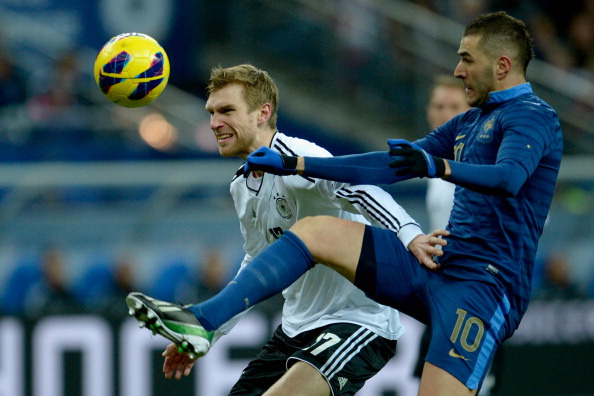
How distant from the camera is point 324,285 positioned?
197 inches

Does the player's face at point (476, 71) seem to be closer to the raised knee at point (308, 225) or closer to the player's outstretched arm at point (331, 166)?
the player's outstretched arm at point (331, 166)

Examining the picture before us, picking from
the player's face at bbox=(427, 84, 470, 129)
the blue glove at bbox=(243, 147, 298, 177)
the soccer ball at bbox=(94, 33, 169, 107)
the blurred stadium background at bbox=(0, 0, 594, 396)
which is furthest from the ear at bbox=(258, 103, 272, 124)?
the blurred stadium background at bbox=(0, 0, 594, 396)

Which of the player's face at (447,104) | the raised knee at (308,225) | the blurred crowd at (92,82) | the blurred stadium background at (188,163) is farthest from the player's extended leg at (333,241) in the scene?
the blurred crowd at (92,82)

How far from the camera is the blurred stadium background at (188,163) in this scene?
802 centimetres

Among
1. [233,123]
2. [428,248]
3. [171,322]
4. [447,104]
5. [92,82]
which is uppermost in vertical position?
[92,82]

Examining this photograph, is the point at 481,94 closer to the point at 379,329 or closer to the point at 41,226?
the point at 379,329

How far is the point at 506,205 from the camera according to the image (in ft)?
14.2

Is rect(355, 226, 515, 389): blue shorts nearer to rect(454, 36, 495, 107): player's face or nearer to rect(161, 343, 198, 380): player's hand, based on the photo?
rect(454, 36, 495, 107): player's face

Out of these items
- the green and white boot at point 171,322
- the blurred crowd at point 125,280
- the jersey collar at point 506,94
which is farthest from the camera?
the blurred crowd at point 125,280

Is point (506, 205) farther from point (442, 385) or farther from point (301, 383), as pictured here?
point (301, 383)

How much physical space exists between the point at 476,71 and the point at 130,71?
1.77 m

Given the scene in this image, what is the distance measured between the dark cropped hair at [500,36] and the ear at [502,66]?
22 mm

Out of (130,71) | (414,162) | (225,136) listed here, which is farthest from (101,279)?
(414,162)

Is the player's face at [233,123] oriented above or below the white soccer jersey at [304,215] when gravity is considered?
above
